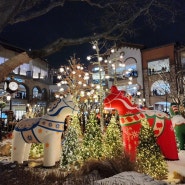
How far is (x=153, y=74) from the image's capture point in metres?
33.2

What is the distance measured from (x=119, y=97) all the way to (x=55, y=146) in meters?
2.71

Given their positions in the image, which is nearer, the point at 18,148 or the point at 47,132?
the point at 47,132

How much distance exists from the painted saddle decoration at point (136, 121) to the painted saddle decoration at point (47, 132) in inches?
58.0

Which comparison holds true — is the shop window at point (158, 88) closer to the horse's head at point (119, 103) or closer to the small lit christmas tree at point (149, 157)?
the horse's head at point (119, 103)

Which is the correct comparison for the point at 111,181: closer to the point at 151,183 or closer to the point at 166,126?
the point at 151,183

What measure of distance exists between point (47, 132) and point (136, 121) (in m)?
2.94

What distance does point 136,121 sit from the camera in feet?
26.7

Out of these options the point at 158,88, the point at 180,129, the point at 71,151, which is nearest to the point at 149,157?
the point at 71,151

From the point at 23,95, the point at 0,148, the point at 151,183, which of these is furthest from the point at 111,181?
the point at 23,95

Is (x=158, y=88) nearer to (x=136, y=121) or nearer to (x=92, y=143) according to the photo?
(x=136, y=121)

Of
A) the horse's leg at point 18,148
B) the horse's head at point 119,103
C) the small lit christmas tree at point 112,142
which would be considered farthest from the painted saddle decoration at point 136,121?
the horse's leg at point 18,148

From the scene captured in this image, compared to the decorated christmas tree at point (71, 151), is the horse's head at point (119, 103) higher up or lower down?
higher up

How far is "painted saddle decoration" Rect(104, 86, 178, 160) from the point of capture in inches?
321

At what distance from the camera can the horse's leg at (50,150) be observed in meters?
7.99
